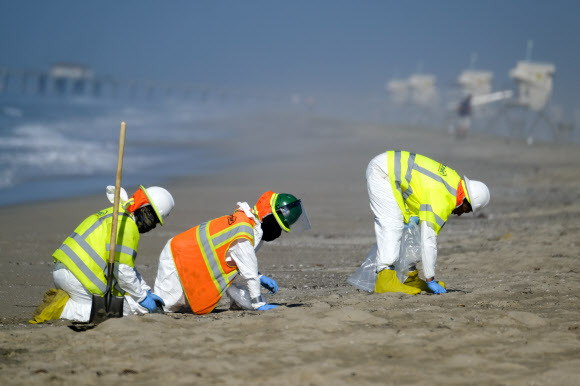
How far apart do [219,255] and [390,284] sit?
1.83 metres

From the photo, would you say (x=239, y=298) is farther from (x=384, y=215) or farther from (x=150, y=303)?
(x=384, y=215)

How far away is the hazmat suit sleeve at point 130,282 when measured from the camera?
6023mm

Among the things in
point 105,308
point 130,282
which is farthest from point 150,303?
point 105,308

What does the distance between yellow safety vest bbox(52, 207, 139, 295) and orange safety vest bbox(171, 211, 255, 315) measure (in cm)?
47

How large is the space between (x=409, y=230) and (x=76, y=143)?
78.5ft

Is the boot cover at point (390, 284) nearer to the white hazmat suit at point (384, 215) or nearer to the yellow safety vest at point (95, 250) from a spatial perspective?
the white hazmat suit at point (384, 215)

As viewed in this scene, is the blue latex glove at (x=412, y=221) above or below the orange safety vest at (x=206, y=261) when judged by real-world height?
above

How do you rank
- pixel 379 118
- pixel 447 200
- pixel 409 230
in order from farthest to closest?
pixel 379 118 → pixel 409 230 → pixel 447 200

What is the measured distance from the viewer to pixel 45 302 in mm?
6258

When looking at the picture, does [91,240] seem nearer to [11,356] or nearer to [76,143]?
[11,356]

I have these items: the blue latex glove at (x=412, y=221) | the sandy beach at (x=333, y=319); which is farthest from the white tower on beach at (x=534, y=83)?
the blue latex glove at (x=412, y=221)

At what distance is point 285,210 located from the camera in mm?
6320

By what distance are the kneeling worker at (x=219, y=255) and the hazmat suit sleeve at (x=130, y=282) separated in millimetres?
311

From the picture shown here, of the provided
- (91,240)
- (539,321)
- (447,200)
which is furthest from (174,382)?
(447,200)
